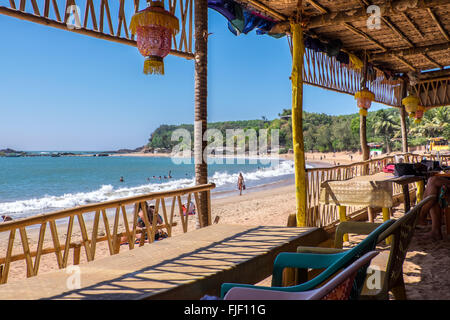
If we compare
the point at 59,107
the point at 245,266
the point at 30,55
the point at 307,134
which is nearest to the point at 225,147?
the point at 307,134

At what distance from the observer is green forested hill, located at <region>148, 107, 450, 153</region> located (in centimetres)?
4612

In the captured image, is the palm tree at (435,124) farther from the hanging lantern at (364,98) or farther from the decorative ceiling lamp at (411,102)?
the hanging lantern at (364,98)

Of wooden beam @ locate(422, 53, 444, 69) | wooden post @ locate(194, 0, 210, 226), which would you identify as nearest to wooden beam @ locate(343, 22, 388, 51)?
wooden beam @ locate(422, 53, 444, 69)

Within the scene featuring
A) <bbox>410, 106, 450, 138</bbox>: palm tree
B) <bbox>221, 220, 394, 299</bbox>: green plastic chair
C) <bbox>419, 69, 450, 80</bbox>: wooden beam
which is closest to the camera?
<bbox>221, 220, 394, 299</bbox>: green plastic chair

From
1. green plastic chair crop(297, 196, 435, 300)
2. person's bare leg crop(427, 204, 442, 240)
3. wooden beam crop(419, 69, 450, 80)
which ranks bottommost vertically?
person's bare leg crop(427, 204, 442, 240)

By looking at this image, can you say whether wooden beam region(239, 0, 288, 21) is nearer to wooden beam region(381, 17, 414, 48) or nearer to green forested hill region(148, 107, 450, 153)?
wooden beam region(381, 17, 414, 48)

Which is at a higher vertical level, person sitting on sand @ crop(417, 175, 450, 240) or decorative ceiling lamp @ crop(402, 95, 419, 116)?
decorative ceiling lamp @ crop(402, 95, 419, 116)

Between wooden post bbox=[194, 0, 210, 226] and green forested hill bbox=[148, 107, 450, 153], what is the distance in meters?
44.1

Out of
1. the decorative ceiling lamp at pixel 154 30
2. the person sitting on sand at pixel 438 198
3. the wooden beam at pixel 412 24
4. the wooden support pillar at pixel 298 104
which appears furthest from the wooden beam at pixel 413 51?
the decorative ceiling lamp at pixel 154 30

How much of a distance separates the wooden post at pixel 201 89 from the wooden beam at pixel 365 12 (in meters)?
1.89

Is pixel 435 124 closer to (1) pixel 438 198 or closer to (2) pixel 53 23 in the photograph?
(1) pixel 438 198

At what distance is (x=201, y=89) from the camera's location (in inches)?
160
